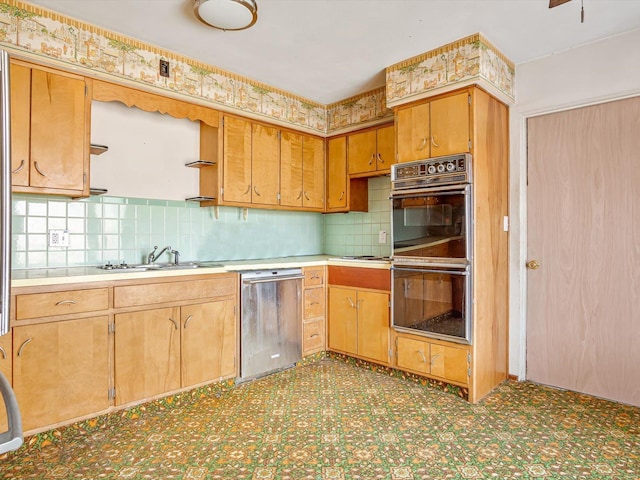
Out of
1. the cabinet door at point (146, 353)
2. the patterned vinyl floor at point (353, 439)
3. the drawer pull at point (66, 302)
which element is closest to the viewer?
the patterned vinyl floor at point (353, 439)

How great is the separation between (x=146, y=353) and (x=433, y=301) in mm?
2047

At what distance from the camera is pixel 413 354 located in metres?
3.05

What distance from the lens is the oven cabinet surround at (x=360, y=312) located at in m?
3.28

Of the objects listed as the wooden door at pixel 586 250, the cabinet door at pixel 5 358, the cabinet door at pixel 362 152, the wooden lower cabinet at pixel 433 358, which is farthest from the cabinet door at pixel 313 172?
the cabinet door at pixel 5 358

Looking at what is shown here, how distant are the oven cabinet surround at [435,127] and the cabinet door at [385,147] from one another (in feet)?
1.47

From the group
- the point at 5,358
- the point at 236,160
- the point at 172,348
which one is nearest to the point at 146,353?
the point at 172,348

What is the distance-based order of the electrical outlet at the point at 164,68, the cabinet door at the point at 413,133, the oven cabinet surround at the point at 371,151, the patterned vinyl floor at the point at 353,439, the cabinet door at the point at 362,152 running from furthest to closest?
the cabinet door at the point at 362,152
the oven cabinet surround at the point at 371,151
the cabinet door at the point at 413,133
the electrical outlet at the point at 164,68
the patterned vinyl floor at the point at 353,439

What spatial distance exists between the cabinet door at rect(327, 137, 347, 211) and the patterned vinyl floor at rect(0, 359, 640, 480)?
1.89m

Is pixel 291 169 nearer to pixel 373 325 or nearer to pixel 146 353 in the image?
pixel 373 325

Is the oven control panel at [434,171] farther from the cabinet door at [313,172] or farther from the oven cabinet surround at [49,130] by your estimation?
the oven cabinet surround at [49,130]

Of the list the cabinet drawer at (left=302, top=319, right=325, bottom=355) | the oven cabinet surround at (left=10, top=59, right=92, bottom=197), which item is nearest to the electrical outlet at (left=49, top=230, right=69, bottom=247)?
the oven cabinet surround at (left=10, top=59, right=92, bottom=197)

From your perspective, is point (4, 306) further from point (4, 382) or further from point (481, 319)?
point (481, 319)

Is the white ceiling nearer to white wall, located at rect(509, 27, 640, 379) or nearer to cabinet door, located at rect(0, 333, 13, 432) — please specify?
white wall, located at rect(509, 27, 640, 379)

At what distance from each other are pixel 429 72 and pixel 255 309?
7.41 ft
